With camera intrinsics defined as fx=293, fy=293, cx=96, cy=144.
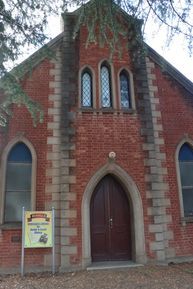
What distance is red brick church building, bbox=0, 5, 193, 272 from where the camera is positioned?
8406mm

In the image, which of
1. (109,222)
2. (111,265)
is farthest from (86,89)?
(111,265)

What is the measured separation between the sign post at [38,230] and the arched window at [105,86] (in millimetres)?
3938

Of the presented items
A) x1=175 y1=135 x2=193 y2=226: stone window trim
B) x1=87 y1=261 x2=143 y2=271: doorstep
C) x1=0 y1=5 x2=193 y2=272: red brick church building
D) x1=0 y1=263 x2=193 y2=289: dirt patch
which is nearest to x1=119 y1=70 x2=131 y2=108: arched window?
x1=0 y1=5 x2=193 y2=272: red brick church building

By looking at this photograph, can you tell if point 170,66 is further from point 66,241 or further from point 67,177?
point 66,241

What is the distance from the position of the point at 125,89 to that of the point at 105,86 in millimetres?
694

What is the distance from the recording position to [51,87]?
31.1 feet

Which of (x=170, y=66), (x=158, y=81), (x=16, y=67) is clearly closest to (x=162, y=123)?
(x=158, y=81)

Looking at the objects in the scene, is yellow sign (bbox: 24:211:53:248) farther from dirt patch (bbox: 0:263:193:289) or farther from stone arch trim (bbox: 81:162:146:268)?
stone arch trim (bbox: 81:162:146:268)

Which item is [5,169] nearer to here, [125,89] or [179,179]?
[125,89]

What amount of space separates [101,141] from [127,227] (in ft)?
9.08

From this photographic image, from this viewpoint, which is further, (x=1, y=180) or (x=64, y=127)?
(x=64, y=127)

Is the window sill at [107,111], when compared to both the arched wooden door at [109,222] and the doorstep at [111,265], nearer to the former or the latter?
the arched wooden door at [109,222]

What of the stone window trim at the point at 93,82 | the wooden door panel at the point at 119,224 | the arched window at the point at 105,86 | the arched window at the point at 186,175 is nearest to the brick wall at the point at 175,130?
the arched window at the point at 186,175

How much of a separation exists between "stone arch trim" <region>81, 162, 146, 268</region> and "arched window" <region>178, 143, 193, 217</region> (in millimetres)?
1696
